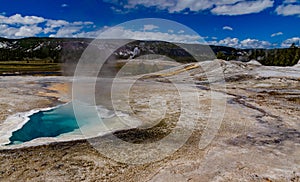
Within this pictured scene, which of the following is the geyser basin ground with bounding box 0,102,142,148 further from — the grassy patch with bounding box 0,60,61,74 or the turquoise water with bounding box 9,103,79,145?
the grassy patch with bounding box 0,60,61,74

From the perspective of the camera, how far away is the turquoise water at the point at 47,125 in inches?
600

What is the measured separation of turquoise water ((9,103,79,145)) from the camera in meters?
15.2

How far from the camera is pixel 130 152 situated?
1234cm

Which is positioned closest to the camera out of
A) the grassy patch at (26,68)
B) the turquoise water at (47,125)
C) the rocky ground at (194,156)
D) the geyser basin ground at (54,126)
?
the rocky ground at (194,156)

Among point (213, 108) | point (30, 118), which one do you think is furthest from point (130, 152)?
point (213, 108)

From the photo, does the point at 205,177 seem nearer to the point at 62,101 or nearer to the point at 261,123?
the point at 261,123

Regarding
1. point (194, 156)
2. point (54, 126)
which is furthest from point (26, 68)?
A: point (194, 156)

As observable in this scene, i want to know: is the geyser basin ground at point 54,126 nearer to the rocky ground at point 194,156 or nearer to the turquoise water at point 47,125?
the turquoise water at point 47,125

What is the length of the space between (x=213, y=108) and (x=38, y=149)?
14389 millimetres

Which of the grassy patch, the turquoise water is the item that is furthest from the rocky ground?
the grassy patch

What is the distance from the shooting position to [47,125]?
18312 millimetres

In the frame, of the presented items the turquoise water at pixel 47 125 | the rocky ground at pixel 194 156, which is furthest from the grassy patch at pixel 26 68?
the rocky ground at pixel 194 156

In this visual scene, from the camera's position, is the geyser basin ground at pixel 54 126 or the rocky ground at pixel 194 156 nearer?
the rocky ground at pixel 194 156

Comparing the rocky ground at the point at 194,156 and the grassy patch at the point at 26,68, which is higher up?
the grassy patch at the point at 26,68
